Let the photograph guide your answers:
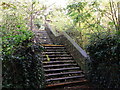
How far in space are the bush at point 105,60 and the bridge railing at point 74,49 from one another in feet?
1.58

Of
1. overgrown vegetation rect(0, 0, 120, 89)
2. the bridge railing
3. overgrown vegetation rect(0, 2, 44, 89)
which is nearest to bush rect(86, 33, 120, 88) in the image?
overgrown vegetation rect(0, 0, 120, 89)

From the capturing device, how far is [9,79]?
11.0 feet

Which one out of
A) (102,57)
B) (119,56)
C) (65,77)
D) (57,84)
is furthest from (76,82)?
(119,56)

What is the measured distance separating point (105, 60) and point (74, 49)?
2507 mm

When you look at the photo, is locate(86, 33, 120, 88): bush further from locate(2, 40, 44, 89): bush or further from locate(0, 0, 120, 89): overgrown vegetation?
locate(2, 40, 44, 89): bush

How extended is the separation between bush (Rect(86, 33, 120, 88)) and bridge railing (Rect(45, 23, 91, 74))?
480mm

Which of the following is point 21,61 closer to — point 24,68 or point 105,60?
point 24,68

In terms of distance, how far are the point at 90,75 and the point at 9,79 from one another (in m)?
2.94

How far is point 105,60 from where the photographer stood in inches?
168

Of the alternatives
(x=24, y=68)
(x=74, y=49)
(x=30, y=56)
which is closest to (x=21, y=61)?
(x=24, y=68)

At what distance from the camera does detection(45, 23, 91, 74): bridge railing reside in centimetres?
548

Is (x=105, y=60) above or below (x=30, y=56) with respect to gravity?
below

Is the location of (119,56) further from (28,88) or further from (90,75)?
(28,88)

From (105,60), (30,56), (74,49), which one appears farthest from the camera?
(74,49)
